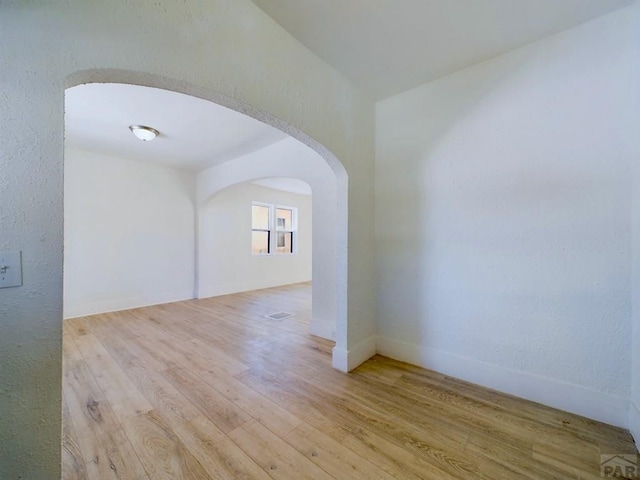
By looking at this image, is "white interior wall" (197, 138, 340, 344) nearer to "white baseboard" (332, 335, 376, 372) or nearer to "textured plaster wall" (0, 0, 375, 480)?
"white baseboard" (332, 335, 376, 372)

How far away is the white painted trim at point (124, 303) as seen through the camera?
12.6 feet

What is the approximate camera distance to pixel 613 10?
1.59m

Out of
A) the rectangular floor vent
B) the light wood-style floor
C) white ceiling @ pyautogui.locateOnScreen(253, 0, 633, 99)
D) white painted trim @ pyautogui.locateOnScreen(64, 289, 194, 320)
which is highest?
white ceiling @ pyautogui.locateOnScreen(253, 0, 633, 99)

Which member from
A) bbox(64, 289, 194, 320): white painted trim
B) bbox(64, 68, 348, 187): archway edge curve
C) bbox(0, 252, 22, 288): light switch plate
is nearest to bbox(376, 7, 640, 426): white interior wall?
bbox(64, 68, 348, 187): archway edge curve

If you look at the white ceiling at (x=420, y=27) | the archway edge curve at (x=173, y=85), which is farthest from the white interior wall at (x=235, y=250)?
the white ceiling at (x=420, y=27)

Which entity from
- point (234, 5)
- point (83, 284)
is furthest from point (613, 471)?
point (83, 284)

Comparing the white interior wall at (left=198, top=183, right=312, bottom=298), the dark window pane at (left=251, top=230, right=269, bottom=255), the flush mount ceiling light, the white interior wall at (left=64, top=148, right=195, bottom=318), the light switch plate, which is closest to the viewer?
the light switch plate

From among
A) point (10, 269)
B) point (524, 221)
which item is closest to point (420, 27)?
point (524, 221)

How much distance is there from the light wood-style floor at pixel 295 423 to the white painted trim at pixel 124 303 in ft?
5.13

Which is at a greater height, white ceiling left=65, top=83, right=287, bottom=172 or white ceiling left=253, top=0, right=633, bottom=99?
white ceiling left=253, top=0, right=633, bottom=99

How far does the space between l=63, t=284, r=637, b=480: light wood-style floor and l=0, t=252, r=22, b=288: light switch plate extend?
1097 mm

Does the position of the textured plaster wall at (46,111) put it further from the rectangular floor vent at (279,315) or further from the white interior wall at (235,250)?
the white interior wall at (235,250)

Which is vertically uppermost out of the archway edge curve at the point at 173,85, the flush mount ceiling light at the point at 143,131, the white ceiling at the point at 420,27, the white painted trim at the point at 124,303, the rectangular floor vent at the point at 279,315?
the white ceiling at the point at 420,27

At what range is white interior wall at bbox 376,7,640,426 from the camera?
1603 millimetres
